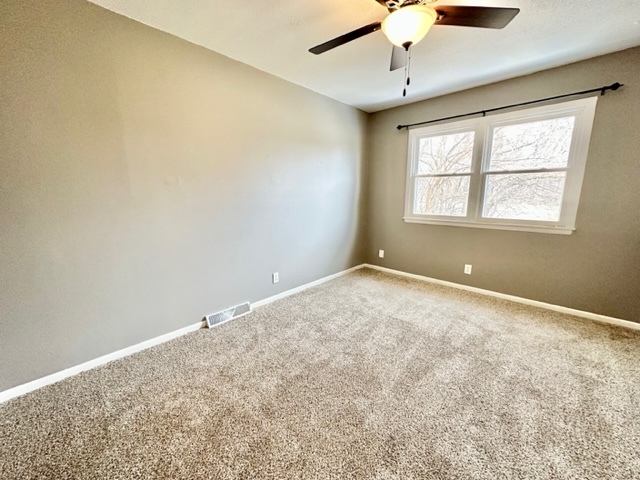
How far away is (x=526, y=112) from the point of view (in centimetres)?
274

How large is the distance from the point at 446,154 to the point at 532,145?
0.89 meters

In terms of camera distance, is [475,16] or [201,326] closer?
[475,16]

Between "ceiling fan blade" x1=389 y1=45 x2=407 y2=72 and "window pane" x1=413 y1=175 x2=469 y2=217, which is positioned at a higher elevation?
"ceiling fan blade" x1=389 y1=45 x2=407 y2=72

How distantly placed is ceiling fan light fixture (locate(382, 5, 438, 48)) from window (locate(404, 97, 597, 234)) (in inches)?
83.6

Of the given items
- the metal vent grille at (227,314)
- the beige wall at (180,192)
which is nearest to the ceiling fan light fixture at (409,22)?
the beige wall at (180,192)

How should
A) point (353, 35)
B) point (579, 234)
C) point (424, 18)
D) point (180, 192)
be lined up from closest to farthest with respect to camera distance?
point (424, 18) < point (353, 35) < point (180, 192) < point (579, 234)

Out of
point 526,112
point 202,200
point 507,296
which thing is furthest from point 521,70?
point 202,200

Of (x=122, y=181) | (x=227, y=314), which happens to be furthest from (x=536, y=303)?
(x=122, y=181)

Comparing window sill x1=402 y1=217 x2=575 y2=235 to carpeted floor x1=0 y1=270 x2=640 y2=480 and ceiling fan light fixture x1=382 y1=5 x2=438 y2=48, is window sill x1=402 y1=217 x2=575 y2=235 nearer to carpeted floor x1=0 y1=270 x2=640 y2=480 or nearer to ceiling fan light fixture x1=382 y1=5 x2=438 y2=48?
carpeted floor x1=0 y1=270 x2=640 y2=480

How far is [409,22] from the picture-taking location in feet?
4.45

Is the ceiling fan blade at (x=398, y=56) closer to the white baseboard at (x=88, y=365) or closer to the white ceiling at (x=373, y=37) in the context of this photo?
the white ceiling at (x=373, y=37)

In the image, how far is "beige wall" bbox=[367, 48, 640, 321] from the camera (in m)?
2.30

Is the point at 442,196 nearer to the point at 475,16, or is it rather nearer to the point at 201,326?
the point at 475,16

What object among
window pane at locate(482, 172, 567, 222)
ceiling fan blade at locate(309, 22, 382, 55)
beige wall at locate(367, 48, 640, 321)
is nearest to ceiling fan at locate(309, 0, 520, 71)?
ceiling fan blade at locate(309, 22, 382, 55)
